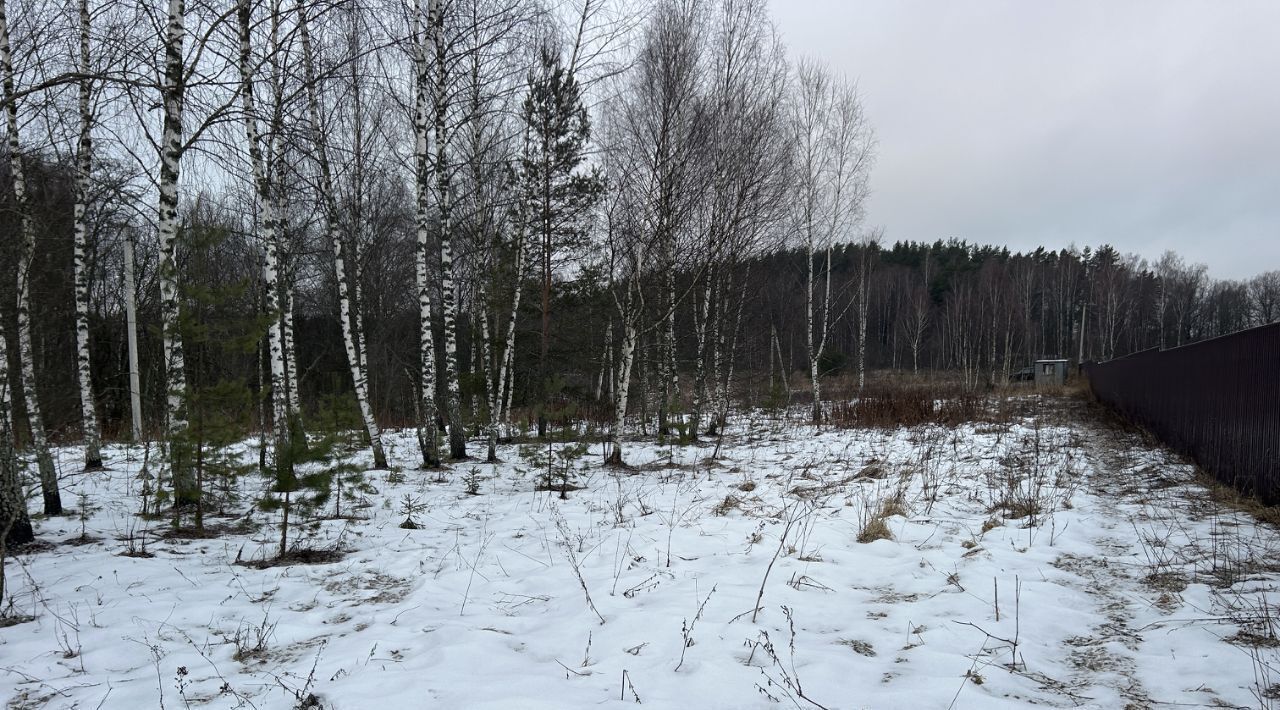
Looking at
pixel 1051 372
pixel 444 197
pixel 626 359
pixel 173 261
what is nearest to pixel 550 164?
pixel 444 197

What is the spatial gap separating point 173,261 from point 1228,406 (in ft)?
37.5

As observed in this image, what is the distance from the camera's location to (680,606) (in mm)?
3746

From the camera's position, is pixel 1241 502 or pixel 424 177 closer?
pixel 1241 502

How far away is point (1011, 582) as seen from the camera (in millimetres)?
4035

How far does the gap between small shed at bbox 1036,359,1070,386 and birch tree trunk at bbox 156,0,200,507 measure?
36825 millimetres

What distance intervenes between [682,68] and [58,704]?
990cm

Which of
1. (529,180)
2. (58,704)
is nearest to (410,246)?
(529,180)

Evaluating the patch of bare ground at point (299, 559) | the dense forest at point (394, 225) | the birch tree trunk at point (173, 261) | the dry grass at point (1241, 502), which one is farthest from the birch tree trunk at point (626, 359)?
the dry grass at point (1241, 502)

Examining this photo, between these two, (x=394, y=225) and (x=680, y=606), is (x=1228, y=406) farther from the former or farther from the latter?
(x=394, y=225)

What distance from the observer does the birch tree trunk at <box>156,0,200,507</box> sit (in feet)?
17.4

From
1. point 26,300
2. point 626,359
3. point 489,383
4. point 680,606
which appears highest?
point 26,300

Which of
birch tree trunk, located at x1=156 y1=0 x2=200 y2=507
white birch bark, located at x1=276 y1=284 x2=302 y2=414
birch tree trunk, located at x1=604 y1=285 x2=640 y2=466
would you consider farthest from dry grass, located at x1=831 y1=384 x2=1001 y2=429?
birch tree trunk, located at x1=156 y1=0 x2=200 y2=507

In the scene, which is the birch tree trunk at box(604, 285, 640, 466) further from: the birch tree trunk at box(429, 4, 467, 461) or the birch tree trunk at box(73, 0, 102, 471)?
the birch tree trunk at box(73, 0, 102, 471)

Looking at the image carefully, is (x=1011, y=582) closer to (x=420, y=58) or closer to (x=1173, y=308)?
(x=420, y=58)
